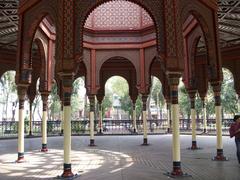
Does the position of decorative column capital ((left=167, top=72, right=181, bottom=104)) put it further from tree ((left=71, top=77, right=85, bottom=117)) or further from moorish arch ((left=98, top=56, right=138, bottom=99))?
tree ((left=71, top=77, right=85, bottom=117))

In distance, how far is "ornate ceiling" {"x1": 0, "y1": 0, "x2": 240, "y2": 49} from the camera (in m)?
12.0

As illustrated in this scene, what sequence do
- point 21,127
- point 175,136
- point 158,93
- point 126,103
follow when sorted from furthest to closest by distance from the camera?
point 158,93
point 126,103
point 21,127
point 175,136

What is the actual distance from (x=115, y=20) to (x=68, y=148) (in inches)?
397

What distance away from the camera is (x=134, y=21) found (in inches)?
616

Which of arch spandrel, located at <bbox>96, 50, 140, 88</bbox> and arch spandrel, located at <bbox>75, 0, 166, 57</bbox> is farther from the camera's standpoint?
arch spandrel, located at <bbox>96, 50, 140, 88</bbox>

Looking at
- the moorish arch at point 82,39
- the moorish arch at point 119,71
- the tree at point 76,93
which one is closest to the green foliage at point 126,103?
the tree at point 76,93

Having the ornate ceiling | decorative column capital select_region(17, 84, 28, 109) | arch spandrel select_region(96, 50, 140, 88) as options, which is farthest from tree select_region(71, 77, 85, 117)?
decorative column capital select_region(17, 84, 28, 109)

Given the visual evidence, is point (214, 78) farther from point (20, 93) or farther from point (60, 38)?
point (20, 93)

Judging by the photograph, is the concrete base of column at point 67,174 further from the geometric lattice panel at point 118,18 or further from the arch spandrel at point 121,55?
the geometric lattice panel at point 118,18

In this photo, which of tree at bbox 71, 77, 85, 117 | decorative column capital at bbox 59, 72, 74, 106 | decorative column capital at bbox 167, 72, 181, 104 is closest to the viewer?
decorative column capital at bbox 59, 72, 74, 106

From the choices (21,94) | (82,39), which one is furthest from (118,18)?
(82,39)

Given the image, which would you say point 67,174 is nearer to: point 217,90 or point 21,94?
point 21,94

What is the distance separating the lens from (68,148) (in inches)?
282

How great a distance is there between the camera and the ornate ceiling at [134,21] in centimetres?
1205
